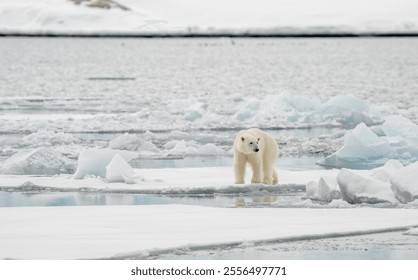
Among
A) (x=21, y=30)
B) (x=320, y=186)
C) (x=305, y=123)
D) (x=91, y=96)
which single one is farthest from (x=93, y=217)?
(x=21, y=30)

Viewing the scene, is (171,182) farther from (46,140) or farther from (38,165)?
(46,140)

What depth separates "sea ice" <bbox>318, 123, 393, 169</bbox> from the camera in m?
9.84

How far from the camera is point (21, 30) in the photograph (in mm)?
96438

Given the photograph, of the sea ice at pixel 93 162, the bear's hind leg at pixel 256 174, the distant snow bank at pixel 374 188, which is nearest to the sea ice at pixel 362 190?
the distant snow bank at pixel 374 188

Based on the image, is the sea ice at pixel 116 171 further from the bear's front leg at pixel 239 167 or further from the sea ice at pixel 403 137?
the sea ice at pixel 403 137

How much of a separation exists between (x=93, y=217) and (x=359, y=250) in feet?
6.15

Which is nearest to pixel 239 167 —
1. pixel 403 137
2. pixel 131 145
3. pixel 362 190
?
pixel 362 190

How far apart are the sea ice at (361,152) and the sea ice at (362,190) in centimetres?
238

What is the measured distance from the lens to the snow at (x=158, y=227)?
5.57m

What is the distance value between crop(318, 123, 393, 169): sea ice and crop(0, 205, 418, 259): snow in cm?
295

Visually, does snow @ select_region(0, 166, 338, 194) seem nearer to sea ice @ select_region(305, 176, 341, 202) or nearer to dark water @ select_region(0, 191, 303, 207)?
dark water @ select_region(0, 191, 303, 207)

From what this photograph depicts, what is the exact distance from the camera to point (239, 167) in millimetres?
8039

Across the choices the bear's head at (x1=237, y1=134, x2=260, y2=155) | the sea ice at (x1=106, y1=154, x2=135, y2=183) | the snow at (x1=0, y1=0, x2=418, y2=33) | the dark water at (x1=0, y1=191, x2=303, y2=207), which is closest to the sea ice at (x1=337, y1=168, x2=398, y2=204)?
the dark water at (x1=0, y1=191, x2=303, y2=207)

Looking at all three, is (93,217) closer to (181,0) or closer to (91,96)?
(91,96)
